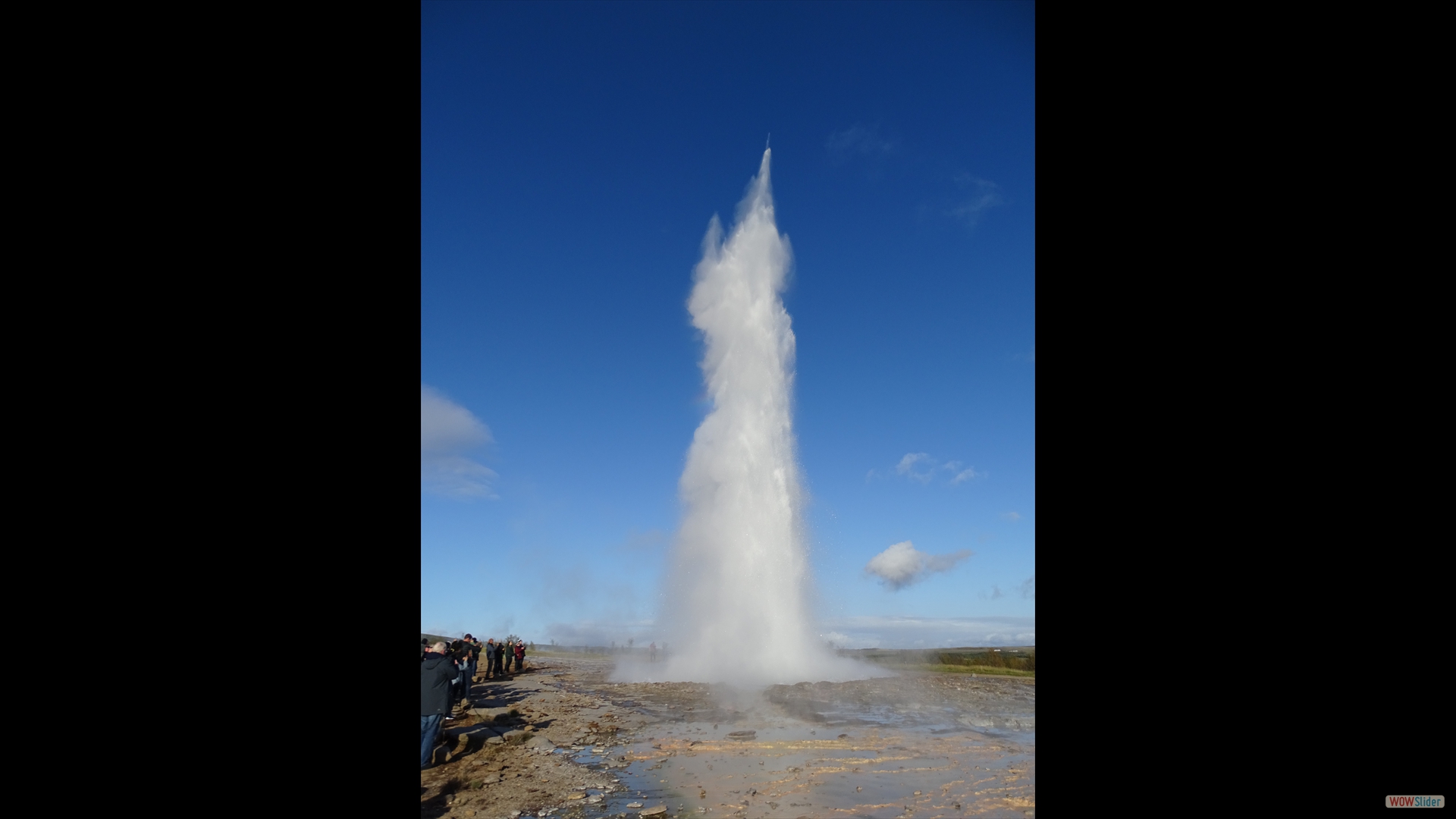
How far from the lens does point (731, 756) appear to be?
9.33 m

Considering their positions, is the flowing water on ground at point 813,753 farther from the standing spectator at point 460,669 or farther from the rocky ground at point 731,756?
the standing spectator at point 460,669

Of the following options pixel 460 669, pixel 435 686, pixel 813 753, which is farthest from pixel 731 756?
pixel 460 669

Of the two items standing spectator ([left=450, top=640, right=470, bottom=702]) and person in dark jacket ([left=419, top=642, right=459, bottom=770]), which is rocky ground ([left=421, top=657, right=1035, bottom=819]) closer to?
standing spectator ([left=450, top=640, right=470, bottom=702])

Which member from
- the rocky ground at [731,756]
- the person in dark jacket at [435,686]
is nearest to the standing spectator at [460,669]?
the rocky ground at [731,756]

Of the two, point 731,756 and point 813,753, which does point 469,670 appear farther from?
point 813,753

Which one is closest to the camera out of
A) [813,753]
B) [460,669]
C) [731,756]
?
[731,756]

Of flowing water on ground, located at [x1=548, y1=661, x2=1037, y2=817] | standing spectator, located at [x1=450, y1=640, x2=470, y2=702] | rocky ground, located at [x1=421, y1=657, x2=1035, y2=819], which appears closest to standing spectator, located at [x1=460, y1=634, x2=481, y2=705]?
standing spectator, located at [x1=450, y1=640, x2=470, y2=702]

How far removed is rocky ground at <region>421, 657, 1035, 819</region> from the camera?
7.30 meters
